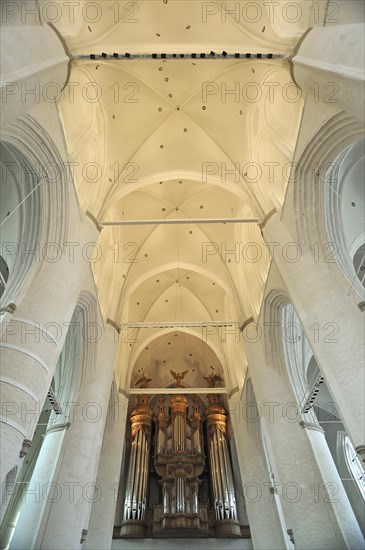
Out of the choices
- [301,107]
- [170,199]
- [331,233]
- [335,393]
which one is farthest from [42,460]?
[301,107]

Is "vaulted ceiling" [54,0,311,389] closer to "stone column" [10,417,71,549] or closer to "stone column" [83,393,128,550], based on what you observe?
"stone column" [83,393,128,550]

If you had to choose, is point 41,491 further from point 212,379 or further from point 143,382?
point 212,379


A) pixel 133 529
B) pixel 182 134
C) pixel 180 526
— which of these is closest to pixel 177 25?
pixel 182 134

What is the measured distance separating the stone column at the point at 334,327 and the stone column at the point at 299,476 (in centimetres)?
378

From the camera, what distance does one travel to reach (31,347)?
7.05 m

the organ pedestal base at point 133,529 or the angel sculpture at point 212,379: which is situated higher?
the angel sculpture at point 212,379

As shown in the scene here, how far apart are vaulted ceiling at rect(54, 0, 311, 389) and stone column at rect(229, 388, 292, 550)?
1.71 m

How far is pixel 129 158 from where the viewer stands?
42.1 ft

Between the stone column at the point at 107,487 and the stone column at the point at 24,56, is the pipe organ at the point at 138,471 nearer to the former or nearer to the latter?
the stone column at the point at 107,487

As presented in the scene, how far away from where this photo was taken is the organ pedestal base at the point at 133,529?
14992 millimetres

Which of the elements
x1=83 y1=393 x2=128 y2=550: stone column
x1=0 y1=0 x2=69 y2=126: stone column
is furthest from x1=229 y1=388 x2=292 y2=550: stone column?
x1=0 y1=0 x2=69 y2=126: stone column

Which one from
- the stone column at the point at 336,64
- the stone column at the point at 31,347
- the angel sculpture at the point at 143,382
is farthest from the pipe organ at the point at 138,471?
the stone column at the point at 336,64

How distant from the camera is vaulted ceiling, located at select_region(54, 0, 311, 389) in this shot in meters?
10.0

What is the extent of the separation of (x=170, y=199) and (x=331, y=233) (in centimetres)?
784
